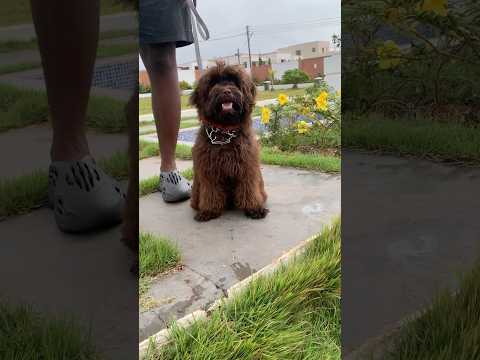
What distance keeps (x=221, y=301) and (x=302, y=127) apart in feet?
4.31

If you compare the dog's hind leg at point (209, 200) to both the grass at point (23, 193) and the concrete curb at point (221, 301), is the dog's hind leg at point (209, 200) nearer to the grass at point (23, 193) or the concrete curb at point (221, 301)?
the concrete curb at point (221, 301)

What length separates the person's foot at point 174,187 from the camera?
156 centimetres

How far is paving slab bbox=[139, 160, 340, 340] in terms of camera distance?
1.23 metres

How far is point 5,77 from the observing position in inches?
27.2

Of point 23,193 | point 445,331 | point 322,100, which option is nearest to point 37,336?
point 23,193

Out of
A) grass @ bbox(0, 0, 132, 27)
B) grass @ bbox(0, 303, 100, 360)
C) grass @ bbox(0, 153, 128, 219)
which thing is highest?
grass @ bbox(0, 0, 132, 27)

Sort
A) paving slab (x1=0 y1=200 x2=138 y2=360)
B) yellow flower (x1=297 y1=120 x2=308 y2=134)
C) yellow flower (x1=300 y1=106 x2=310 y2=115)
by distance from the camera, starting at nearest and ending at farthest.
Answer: paving slab (x1=0 y1=200 x2=138 y2=360), yellow flower (x1=300 y1=106 x2=310 y2=115), yellow flower (x1=297 y1=120 x2=308 y2=134)

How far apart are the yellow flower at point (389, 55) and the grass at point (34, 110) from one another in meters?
0.96

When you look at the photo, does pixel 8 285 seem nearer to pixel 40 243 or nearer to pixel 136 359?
pixel 40 243

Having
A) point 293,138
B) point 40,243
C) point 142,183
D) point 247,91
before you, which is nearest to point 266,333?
point 40,243

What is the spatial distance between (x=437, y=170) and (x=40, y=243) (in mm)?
1712

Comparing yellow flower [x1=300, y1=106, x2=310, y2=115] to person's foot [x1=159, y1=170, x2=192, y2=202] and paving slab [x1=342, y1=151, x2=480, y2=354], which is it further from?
person's foot [x1=159, y1=170, x2=192, y2=202]

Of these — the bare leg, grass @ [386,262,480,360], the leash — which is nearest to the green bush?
the bare leg

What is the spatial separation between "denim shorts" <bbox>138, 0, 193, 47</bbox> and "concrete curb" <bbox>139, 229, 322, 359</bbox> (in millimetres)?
751
